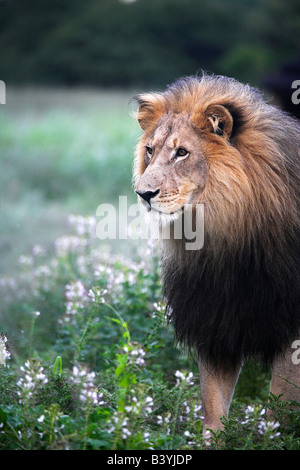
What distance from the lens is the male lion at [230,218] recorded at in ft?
10.8

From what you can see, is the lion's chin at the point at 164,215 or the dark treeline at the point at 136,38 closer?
the lion's chin at the point at 164,215

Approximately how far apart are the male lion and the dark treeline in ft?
92.2

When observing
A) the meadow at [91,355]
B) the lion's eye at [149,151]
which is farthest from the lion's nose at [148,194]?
the meadow at [91,355]

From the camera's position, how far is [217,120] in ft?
11.0

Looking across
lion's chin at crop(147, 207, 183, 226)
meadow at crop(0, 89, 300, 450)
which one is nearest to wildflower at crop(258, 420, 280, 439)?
meadow at crop(0, 89, 300, 450)

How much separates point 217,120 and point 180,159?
286 mm

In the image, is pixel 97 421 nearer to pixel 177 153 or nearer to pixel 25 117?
pixel 177 153

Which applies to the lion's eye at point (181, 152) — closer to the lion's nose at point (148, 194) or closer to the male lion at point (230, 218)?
the male lion at point (230, 218)

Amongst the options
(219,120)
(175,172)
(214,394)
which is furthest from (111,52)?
(214,394)

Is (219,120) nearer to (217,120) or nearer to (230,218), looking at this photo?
(217,120)

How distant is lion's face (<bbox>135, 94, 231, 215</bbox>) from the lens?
325 centimetres

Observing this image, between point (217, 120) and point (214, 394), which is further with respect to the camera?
point (214, 394)

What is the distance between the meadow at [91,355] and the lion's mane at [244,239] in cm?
37

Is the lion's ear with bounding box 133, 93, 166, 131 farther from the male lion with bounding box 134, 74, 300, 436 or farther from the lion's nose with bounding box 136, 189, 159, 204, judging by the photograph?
the lion's nose with bounding box 136, 189, 159, 204
